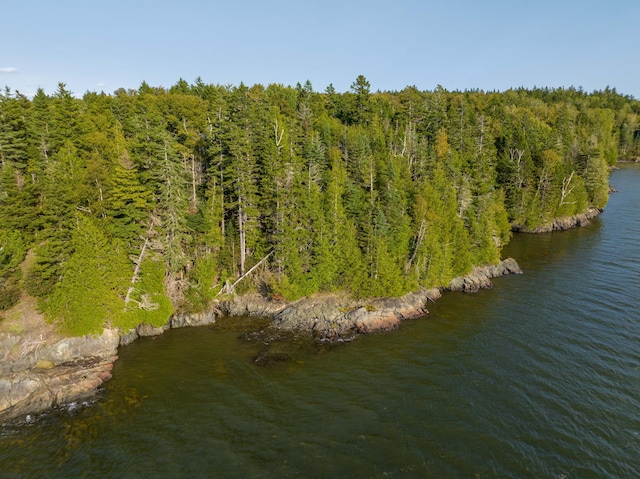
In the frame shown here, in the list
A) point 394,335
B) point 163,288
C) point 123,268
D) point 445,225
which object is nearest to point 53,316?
point 123,268

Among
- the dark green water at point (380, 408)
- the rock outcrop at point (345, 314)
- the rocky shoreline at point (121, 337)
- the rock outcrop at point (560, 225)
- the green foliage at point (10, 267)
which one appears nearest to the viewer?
the dark green water at point (380, 408)

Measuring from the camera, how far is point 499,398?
2962 centimetres

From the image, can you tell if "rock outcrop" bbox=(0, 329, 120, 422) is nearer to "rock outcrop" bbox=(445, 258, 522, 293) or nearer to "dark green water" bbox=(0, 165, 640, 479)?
"dark green water" bbox=(0, 165, 640, 479)

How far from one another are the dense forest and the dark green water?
7.53 m

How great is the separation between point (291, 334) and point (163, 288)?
16.2m

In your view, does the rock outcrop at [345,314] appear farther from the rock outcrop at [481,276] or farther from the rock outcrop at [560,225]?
the rock outcrop at [560,225]

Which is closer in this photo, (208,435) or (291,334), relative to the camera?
(208,435)

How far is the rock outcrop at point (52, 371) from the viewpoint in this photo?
2933 centimetres

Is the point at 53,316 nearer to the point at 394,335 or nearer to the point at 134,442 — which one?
the point at 134,442

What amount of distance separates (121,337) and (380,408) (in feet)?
94.1

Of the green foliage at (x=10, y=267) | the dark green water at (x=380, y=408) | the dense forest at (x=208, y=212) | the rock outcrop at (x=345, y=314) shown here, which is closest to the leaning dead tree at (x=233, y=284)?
the dense forest at (x=208, y=212)

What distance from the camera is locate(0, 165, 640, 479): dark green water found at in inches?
934

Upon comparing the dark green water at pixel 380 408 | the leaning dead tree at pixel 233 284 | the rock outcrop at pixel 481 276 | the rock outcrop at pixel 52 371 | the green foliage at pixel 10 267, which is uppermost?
the green foliage at pixel 10 267

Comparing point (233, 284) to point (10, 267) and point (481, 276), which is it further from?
point (481, 276)
